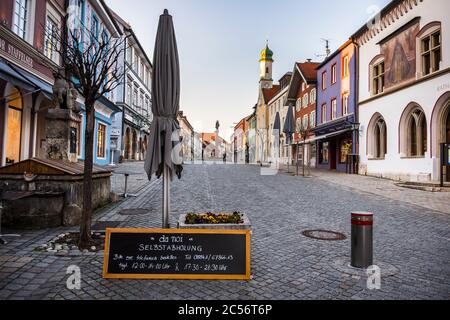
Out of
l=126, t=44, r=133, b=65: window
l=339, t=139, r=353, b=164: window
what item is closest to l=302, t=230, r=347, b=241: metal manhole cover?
l=339, t=139, r=353, b=164: window

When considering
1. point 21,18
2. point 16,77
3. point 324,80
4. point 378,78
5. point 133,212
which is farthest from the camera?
point 324,80

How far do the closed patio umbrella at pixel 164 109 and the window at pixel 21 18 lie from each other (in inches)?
396

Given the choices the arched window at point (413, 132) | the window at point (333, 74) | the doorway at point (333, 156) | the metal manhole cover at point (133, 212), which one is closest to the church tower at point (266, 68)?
the window at point (333, 74)

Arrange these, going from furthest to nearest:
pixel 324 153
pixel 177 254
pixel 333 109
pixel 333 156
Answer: pixel 324 153 → pixel 333 156 → pixel 333 109 → pixel 177 254

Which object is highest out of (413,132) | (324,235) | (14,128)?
(413,132)

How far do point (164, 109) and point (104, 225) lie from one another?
3119 millimetres

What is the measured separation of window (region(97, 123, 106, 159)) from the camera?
23469 millimetres

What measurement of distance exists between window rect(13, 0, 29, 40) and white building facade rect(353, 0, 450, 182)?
58.4 ft

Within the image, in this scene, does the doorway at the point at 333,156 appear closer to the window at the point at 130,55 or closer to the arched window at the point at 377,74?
the arched window at the point at 377,74

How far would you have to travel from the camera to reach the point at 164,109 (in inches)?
206

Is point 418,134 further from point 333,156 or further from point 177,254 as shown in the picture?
point 177,254

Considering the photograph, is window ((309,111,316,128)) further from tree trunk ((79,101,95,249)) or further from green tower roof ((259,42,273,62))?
tree trunk ((79,101,95,249))

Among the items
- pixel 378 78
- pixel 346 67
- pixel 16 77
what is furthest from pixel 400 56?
pixel 16 77

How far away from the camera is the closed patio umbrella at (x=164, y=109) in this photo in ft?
16.8
